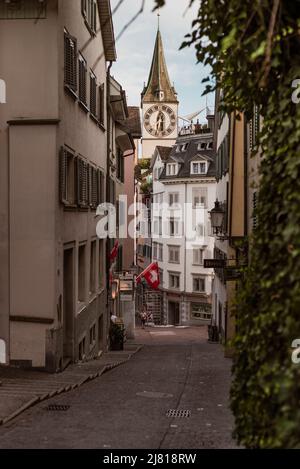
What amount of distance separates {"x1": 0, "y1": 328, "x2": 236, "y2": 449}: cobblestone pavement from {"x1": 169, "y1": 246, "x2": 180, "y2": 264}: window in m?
42.5

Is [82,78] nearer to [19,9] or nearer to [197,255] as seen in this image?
[19,9]

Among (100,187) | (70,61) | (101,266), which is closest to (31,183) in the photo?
(70,61)

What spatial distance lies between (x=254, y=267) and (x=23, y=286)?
9149 millimetres

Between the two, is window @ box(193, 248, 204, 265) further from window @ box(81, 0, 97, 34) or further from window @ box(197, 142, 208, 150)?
window @ box(81, 0, 97, 34)

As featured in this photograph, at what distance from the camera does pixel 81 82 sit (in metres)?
18.4

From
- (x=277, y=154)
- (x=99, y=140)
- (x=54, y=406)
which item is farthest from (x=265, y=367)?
(x=99, y=140)

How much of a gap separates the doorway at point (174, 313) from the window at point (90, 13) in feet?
135

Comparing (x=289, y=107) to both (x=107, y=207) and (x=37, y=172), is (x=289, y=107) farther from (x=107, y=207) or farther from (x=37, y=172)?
(x=107, y=207)

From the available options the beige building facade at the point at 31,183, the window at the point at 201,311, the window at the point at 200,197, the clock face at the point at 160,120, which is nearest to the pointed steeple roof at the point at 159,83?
the clock face at the point at 160,120

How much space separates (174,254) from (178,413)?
49.3 m

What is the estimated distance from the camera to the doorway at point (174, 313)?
60656mm

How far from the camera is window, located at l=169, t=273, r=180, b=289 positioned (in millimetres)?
59219

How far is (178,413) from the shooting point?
34.4ft

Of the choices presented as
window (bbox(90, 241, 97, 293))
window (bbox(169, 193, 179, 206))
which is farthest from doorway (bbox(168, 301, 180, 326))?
window (bbox(90, 241, 97, 293))
